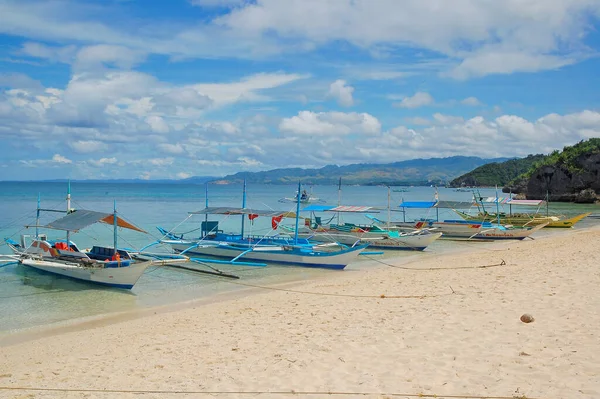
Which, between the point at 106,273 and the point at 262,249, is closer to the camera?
the point at 106,273

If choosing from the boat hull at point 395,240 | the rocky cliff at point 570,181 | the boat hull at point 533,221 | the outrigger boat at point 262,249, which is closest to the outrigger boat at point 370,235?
the boat hull at point 395,240

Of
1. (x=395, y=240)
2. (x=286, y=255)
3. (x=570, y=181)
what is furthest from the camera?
(x=570, y=181)

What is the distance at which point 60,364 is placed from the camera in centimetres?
855

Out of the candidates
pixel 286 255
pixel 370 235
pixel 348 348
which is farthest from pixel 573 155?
pixel 348 348

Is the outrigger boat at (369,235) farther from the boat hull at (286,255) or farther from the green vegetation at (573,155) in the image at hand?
the green vegetation at (573,155)

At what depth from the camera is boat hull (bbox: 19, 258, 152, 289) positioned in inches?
637

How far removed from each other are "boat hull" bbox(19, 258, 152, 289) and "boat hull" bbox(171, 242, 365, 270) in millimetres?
6260

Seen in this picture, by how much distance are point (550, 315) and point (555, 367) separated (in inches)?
109

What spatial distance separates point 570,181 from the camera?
86812 mm

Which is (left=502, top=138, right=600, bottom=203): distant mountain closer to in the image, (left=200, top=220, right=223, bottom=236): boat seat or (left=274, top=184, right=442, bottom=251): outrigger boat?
(left=274, top=184, right=442, bottom=251): outrigger boat

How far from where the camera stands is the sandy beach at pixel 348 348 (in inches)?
261

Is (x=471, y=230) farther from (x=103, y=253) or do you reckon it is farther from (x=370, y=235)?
(x=103, y=253)

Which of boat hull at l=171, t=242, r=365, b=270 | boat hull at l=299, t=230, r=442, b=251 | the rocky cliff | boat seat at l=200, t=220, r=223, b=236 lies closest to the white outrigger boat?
boat hull at l=171, t=242, r=365, b=270

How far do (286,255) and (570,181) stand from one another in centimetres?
7982
